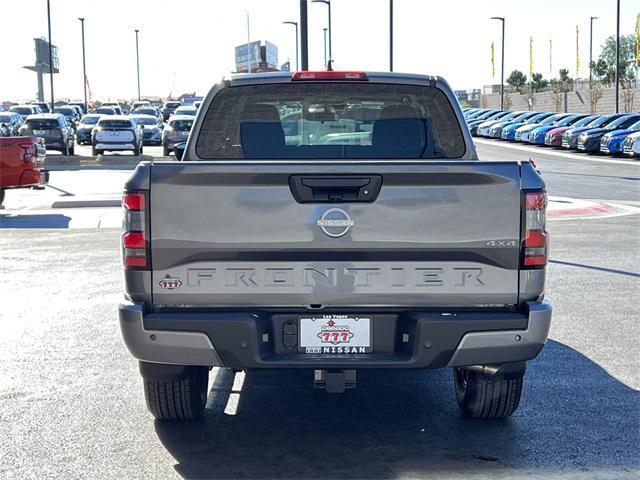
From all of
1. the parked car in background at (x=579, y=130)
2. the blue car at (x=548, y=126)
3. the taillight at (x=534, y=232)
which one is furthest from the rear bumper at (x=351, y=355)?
the blue car at (x=548, y=126)

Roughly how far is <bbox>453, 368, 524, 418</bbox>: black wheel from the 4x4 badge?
1.78 meters

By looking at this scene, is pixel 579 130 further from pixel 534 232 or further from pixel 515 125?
pixel 534 232

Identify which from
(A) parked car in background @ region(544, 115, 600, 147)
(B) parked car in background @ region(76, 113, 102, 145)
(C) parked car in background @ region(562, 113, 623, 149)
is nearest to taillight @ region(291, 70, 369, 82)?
(C) parked car in background @ region(562, 113, 623, 149)

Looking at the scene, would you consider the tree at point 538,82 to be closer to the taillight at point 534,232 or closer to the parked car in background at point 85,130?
the parked car in background at point 85,130

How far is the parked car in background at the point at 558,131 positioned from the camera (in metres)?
44.7

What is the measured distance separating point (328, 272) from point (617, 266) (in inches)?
316

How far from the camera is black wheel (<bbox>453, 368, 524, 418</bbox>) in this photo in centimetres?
588

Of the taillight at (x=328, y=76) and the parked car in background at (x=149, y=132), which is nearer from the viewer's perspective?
the taillight at (x=328, y=76)

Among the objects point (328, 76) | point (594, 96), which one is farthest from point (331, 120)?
point (594, 96)

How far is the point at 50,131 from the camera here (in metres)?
39.3

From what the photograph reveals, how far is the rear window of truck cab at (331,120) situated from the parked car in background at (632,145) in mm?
30874

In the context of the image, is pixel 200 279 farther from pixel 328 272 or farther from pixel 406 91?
pixel 406 91

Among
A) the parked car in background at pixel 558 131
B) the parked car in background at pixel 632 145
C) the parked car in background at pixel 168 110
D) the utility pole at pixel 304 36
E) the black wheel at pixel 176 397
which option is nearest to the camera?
the black wheel at pixel 176 397

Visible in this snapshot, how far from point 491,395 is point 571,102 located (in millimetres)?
82146
